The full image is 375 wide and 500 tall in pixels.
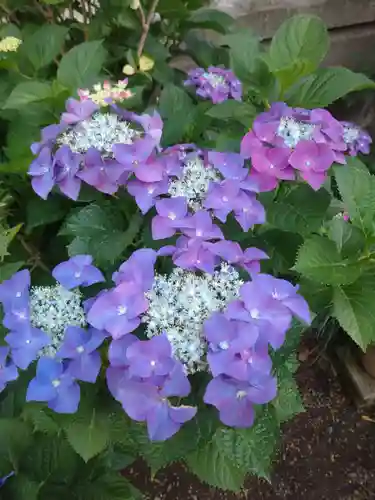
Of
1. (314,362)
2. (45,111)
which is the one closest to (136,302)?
(45,111)

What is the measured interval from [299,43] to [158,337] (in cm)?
58

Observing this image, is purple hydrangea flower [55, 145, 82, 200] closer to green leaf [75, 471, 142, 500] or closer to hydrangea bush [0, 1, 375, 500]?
hydrangea bush [0, 1, 375, 500]

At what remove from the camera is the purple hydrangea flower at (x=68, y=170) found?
0.83 metres

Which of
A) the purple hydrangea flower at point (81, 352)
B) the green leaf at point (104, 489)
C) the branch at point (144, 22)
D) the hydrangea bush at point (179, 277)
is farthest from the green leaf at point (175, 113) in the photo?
the green leaf at point (104, 489)

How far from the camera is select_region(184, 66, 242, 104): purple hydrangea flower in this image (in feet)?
3.96

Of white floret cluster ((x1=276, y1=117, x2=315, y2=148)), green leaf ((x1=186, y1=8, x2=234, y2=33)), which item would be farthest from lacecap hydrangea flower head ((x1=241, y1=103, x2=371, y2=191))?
green leaf ((x1=186, y1=8, x2=234, y2=33))

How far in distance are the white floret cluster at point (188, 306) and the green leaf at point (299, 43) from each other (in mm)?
428

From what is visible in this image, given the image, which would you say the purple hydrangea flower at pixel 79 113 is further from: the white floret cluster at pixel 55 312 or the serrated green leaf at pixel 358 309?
the serrated green leaf at pixel 358 309

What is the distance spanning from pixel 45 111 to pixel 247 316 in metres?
0.62

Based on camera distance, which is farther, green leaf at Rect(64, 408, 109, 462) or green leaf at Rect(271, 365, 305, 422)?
green leaf at Rect(271, 365, 305, 422)

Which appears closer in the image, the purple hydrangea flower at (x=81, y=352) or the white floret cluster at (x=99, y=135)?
the purple hydrangea flower at (x=81, y=352)

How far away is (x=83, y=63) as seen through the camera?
3.84 ft

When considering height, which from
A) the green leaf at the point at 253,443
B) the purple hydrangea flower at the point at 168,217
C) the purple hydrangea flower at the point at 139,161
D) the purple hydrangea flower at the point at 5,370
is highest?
the purple hydrangea flower at the point at 139,161

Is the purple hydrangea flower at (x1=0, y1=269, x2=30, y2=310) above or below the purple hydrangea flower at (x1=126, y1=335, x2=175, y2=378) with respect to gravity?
below
